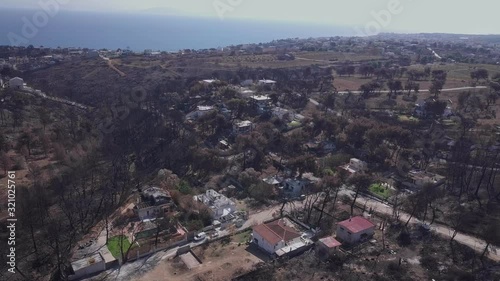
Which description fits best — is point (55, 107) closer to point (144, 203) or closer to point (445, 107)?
point (144, 203)

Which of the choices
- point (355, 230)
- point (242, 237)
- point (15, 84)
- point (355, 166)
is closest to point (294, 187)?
point (355, 166)

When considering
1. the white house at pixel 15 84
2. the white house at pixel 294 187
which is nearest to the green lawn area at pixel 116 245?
the white house at pixel 294 187

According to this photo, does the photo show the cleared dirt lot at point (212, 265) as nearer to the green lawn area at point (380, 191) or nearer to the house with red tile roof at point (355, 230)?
the house with red tile roof at point (355, 230)

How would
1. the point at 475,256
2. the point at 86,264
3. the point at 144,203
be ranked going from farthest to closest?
the point at 144,203, the point at 475,256, the point at 86,264

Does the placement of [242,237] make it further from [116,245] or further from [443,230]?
[443,230]

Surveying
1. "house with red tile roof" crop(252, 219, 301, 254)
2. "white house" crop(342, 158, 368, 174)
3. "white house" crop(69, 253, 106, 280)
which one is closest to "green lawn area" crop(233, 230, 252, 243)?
"house with red tile roof" crop(252, 219, 301, 254)

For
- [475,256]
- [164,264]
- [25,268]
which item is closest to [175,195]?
[164,264]
